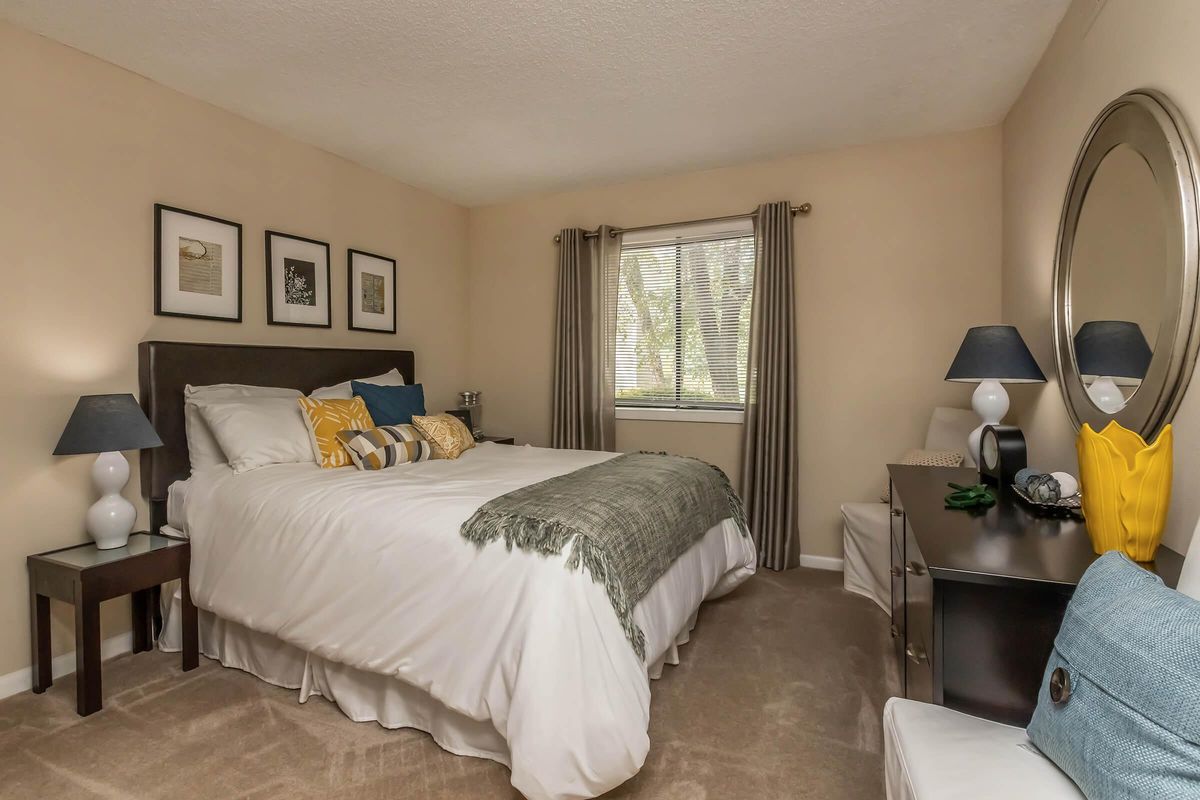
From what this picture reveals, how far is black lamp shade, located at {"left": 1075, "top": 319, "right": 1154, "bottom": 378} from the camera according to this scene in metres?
1.63

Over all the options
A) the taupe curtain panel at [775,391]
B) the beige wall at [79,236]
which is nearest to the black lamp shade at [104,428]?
the beige wall at [79,236]

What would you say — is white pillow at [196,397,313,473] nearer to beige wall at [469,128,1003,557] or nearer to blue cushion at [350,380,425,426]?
blue cushion at [350,380,425,426]

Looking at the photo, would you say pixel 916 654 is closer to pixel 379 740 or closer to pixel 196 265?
pixel 379 740

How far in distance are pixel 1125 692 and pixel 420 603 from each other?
174 centimetres

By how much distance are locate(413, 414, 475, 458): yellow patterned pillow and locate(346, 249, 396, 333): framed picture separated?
1.09 m

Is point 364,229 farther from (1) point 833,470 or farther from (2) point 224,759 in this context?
(1) point 833,470

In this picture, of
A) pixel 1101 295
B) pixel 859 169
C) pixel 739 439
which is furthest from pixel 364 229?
pixel 1101 295

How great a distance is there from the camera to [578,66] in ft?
8.91

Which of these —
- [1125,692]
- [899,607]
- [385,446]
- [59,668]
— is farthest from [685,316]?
[59,668]

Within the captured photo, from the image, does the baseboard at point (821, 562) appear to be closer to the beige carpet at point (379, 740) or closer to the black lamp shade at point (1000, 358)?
the beige carpet at point (379, 740)

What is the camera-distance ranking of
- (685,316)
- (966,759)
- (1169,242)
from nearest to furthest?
(966,759) < (1169,242) < (685,316)

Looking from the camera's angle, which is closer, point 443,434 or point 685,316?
point 443,434

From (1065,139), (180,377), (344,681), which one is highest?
(1065,139)

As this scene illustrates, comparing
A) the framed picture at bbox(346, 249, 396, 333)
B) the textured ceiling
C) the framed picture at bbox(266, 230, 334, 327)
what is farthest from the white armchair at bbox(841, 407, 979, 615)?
the framed picture at bbox(266, 230, 334, 327)
